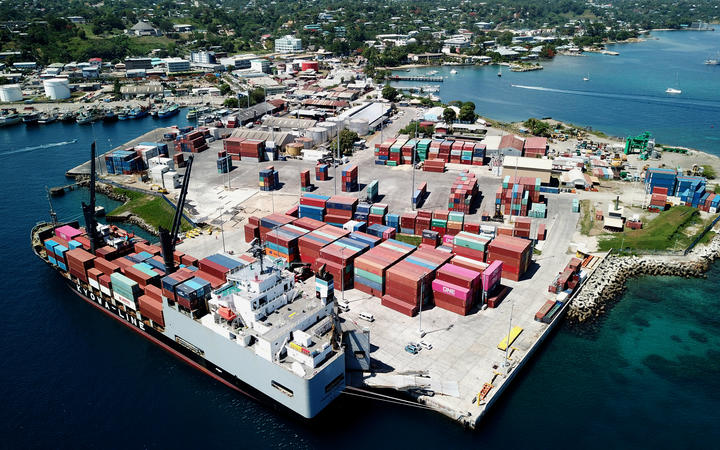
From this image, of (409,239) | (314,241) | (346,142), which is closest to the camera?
(314,241)

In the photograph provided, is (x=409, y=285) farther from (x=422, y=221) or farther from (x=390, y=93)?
(x=390, y=93)

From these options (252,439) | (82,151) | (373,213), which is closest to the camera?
(252,439)

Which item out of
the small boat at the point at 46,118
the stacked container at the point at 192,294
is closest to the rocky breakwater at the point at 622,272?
the stacked container at the point at 192,294

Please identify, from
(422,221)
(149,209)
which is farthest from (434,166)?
(149,209)

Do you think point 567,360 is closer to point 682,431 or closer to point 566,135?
point 682,431

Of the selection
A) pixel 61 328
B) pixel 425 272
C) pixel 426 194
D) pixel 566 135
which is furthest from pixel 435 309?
pixel 566 135
